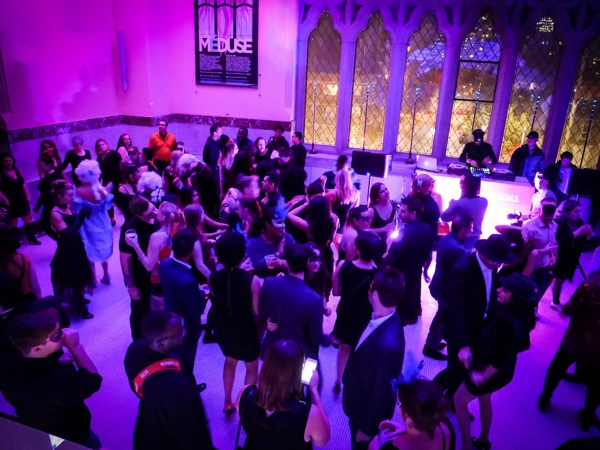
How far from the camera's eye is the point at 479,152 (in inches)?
272

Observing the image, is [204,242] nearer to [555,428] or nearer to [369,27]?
[555,428]

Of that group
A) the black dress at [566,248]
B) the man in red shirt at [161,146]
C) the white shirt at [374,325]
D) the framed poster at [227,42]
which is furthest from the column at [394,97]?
the white shirt at [374,325]

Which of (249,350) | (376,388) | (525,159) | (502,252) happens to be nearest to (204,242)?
(249,350)

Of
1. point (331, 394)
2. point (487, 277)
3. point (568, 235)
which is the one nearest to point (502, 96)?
point (568, 235)

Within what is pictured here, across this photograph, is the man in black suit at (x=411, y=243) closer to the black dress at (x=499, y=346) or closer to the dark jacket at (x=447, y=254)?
the dark jacket at (x=447, y=254)

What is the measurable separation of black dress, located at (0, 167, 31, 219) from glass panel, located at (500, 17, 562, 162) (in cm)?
763

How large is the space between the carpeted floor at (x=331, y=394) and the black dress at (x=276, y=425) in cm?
139

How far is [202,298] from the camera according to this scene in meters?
3.07

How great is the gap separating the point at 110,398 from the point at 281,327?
1661mm

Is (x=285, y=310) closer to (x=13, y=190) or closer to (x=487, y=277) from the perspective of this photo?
(x=487, y=277)

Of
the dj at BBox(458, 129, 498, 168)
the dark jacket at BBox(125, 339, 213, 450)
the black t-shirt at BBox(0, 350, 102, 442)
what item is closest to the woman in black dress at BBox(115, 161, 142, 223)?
the black t-shirt at BBox(0, 350, 102, 442)

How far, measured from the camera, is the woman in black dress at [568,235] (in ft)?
13.8

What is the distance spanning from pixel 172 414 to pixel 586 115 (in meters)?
Result: 8.20

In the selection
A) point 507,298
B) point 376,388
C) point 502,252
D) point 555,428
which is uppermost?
point 502,252
